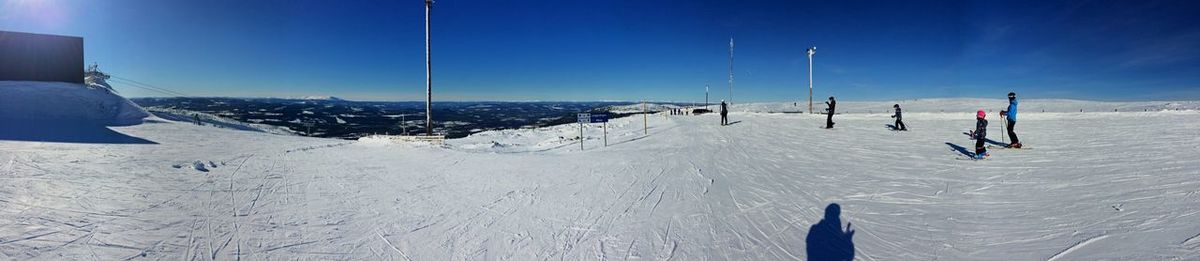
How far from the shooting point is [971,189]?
776 centimetres

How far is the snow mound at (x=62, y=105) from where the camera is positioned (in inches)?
684

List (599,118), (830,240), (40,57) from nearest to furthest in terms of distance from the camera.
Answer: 1. (830,240)
2. (599,118)
3. (40,57)

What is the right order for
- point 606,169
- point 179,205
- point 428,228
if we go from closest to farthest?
point 428,228
point 179,205
point 606,169

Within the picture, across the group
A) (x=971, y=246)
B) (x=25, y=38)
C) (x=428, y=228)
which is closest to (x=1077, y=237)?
(x=971, y=246)

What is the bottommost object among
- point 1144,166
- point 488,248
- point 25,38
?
point 488,248

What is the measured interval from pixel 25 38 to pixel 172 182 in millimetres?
30167

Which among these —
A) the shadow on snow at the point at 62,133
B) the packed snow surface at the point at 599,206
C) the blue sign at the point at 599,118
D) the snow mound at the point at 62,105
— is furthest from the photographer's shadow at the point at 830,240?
the snow mound at the point at 62,105

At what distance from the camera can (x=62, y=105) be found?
19.7 m

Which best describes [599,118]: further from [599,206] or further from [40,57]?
[40,57]

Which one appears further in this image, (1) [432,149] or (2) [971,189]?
(1) [432,149]

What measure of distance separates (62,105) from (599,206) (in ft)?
84.8

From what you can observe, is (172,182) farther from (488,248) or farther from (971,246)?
(971,246)

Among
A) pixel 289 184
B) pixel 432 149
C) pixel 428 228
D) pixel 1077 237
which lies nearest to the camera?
pixel 1077 237

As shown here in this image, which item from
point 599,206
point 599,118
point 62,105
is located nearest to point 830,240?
point 599,206
